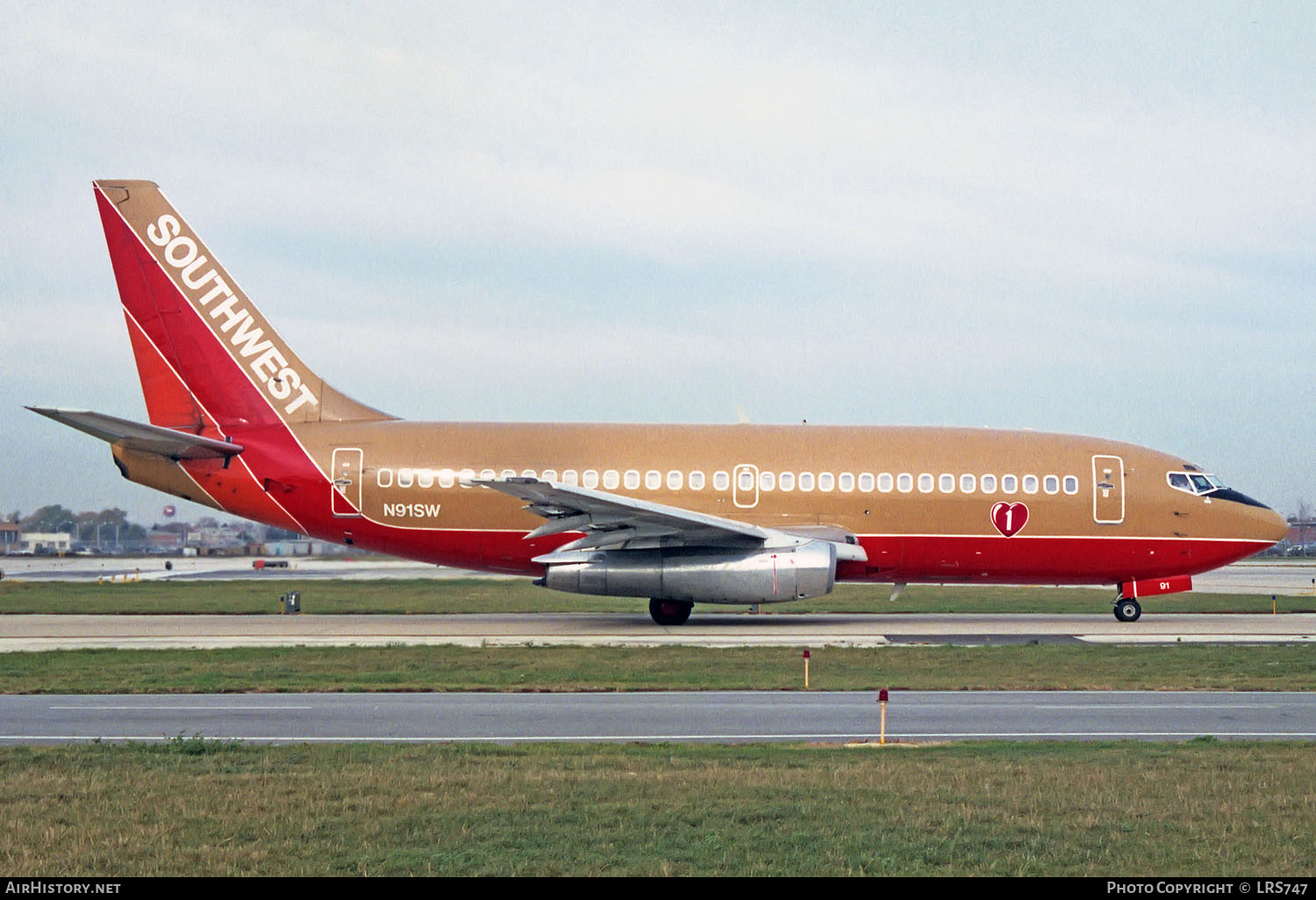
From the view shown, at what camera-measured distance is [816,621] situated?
3005cm

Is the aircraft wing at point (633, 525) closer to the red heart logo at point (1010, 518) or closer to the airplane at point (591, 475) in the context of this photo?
the airplane at point (591, 475)

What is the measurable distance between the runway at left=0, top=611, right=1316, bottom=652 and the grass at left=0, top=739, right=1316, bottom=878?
12.1 meters

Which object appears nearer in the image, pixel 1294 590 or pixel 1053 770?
pixel 1053 770

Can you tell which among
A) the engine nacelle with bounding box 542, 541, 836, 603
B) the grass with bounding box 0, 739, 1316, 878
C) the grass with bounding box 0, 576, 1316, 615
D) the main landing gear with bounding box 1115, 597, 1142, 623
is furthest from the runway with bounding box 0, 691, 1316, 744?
the grass with bounding box 0, 576, 1316, 615

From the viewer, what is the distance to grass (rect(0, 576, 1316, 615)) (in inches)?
1372

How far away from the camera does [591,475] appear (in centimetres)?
2898

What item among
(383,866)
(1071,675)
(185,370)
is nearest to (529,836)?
(383,866)

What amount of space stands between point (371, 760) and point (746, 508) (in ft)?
59.5

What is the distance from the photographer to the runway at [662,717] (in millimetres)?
13719

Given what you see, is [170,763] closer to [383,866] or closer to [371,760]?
[371,760]

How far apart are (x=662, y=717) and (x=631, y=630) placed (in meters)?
12.5

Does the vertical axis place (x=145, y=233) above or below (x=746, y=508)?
above

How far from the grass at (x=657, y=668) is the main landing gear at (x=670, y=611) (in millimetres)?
6511

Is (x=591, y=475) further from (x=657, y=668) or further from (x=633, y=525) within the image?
(x=657, y=668)
